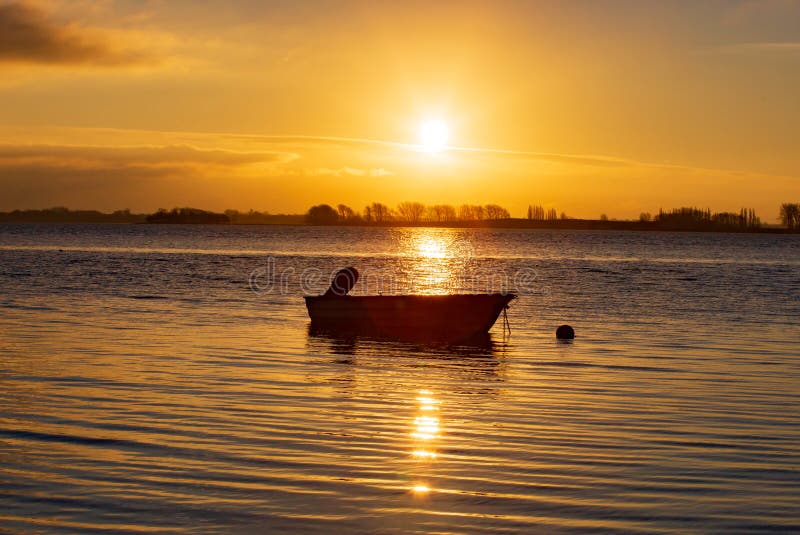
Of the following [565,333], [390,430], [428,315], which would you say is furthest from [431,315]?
[390,430]

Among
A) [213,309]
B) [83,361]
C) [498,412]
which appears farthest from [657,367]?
[213,309]

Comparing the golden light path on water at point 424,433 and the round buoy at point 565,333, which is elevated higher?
the golden light path on water at point 424,433

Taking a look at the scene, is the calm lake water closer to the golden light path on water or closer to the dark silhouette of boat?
the golden light path on water

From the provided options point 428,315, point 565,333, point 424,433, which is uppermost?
point 428,315

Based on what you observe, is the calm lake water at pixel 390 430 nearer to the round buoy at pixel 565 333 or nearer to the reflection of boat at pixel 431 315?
the round buoy at pixel 565 333

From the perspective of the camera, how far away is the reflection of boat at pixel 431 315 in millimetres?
28891

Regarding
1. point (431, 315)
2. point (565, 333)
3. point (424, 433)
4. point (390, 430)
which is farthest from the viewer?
point (431, 315)

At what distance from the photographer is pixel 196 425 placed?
529 inches

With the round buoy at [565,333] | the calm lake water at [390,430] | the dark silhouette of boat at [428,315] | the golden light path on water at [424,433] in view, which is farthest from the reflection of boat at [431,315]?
the golden light path on water at [424,433]

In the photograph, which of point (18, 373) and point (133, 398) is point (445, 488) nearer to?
point (133, 398)

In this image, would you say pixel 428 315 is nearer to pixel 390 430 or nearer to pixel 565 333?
pixel 565 333

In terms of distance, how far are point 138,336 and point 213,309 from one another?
35.2ft

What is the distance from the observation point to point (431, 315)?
2891cm

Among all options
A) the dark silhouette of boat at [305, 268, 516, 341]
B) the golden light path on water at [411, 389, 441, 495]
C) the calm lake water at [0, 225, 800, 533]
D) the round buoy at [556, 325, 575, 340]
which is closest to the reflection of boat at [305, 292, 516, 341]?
the dark silhouette of boat at [305, 268, 516, 341]
